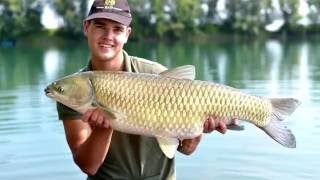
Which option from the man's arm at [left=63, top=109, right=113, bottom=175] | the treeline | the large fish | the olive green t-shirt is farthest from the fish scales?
the treeline

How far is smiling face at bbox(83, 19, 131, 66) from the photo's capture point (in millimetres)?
3791

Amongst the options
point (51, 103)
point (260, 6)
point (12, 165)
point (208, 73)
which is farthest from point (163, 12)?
point (12, 165)

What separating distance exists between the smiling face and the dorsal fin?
35cm

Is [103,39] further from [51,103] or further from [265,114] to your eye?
[51,103]

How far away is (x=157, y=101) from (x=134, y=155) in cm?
68

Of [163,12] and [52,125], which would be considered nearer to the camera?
[52,125]

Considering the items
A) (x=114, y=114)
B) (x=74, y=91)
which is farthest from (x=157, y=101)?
(x=74, y=91)

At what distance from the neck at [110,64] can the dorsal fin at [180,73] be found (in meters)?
0.38

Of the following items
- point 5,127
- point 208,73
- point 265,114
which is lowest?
point 208,73

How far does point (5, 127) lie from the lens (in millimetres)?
11359

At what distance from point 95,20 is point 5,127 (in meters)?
7.96

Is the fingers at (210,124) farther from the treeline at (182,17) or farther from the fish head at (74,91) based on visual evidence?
the treeline at (182,17)

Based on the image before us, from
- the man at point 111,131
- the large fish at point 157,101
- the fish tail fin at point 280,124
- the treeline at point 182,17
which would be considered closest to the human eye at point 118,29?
the man at point 111,131

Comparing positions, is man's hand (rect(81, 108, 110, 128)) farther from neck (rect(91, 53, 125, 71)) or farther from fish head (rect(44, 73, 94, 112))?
neck (rect(91, 53, 125, 71))
